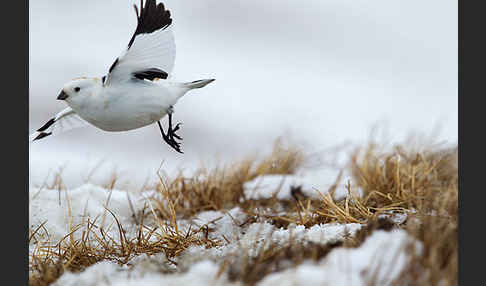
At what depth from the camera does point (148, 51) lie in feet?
3.01

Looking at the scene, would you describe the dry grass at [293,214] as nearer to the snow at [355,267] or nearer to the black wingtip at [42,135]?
the snow at [355,267]

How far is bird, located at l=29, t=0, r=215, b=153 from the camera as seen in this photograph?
890 millimetres

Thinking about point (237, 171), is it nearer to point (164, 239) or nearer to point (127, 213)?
point (127, 213)

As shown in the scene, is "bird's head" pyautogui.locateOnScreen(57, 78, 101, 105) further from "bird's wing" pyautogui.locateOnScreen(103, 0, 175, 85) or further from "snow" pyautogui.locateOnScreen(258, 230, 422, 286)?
"snow" pyautogui.locateOnScreen(258, 230, 422, 286)

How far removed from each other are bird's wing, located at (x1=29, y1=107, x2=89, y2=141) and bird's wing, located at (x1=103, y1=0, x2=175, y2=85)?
0.50ft

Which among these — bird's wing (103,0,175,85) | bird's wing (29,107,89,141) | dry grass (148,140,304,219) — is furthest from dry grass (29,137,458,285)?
bird's wing (103,0,175,85)

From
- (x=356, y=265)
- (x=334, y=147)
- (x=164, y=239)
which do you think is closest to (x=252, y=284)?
(x=356, y=265)

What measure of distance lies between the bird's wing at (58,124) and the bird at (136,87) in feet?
0.41

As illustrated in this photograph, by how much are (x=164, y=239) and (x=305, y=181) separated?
25.2 inches

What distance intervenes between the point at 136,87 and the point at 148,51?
0.07 metres

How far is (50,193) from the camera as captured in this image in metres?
1.63

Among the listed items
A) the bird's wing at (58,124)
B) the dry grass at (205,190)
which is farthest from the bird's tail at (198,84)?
the dry grass at (205,190)

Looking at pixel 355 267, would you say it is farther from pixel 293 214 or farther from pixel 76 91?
pixel 293 214

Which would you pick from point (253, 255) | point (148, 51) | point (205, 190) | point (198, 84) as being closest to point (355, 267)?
point (253, 255)
